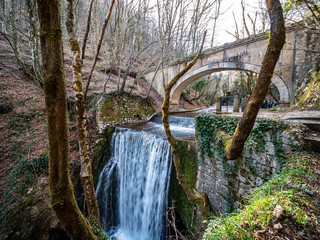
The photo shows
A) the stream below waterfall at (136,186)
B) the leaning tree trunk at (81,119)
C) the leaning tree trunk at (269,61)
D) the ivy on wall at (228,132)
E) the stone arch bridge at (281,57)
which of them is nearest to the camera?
the leaning tree trunk at (269,61)

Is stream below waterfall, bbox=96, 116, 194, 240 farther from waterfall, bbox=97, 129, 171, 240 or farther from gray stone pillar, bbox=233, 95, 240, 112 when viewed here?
gray stone pillar, bbox=233, 95, 240, 112

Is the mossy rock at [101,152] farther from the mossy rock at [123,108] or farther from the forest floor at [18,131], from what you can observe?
the mossy rock at [123,108]

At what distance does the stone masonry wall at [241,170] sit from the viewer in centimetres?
237

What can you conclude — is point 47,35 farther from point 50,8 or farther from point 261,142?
point 261,142

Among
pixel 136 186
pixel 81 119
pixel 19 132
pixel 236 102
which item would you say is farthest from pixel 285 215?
pixel 19 132

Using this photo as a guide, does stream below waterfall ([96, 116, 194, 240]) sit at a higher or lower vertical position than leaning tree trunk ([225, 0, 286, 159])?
lower

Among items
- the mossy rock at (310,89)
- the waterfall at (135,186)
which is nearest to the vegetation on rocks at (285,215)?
the waterfall at (135,186)

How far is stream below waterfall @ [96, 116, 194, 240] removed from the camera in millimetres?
4496

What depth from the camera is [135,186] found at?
5.16m

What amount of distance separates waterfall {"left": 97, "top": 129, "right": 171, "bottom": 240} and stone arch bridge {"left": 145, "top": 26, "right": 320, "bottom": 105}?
3727 mm

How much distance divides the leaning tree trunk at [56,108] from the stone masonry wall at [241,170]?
9.62 ft

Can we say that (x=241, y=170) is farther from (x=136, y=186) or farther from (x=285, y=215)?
(x=136, y=186)

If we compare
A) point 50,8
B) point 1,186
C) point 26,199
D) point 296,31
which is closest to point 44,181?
point 26,199

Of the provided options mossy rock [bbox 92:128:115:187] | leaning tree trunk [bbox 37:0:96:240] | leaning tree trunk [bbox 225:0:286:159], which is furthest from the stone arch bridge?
leaning tree trunk [bbox 37:0:96:240]
